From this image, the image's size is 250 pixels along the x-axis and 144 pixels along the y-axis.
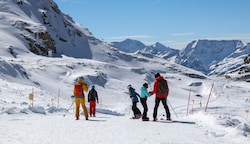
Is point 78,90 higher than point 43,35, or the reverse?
point 43,35

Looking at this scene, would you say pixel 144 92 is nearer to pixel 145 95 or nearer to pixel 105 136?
pixel 145 95

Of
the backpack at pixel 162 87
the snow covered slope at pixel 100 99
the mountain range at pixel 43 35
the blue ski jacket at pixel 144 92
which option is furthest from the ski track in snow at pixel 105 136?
the mountain range at pixel 43 35

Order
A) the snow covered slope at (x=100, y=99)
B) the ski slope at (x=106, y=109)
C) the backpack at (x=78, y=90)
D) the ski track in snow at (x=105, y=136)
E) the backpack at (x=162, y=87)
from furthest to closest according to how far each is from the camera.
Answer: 1. the backpack at (x=78, y=90)
2. the backpack at (x=162, y=87)
3. the snow covered slope at (x=100, y=99)
4. the ski slope at (x=106, y=109)
5. the ski track in snow at (x=105, y=136)

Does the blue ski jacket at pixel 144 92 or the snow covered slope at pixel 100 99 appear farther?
the blue ski jacket at pixel 144 92

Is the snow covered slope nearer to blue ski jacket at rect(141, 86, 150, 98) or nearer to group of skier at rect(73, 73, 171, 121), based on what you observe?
group of skier at rect(73, 73, 171, 121)

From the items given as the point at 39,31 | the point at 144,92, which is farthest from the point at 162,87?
the point at 39,31

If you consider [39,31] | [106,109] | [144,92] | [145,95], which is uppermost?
[39,31]

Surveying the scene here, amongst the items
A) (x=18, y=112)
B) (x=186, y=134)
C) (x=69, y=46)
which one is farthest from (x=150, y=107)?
(x=69, y=46)

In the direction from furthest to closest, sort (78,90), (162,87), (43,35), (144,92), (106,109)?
(43,35) < (106,109) < (144,92) < (78,90) < (162,87)

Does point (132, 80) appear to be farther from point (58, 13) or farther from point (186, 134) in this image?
point (186, 134)

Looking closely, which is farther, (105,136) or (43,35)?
(43,35)

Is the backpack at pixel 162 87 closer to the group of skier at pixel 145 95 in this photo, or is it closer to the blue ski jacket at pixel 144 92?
the group of skier at pixel 145 95

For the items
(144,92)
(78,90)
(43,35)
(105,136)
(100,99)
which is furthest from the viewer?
(43,35)

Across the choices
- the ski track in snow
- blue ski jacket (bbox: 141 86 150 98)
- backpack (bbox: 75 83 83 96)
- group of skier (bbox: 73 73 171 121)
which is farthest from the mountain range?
the ski track in snow
